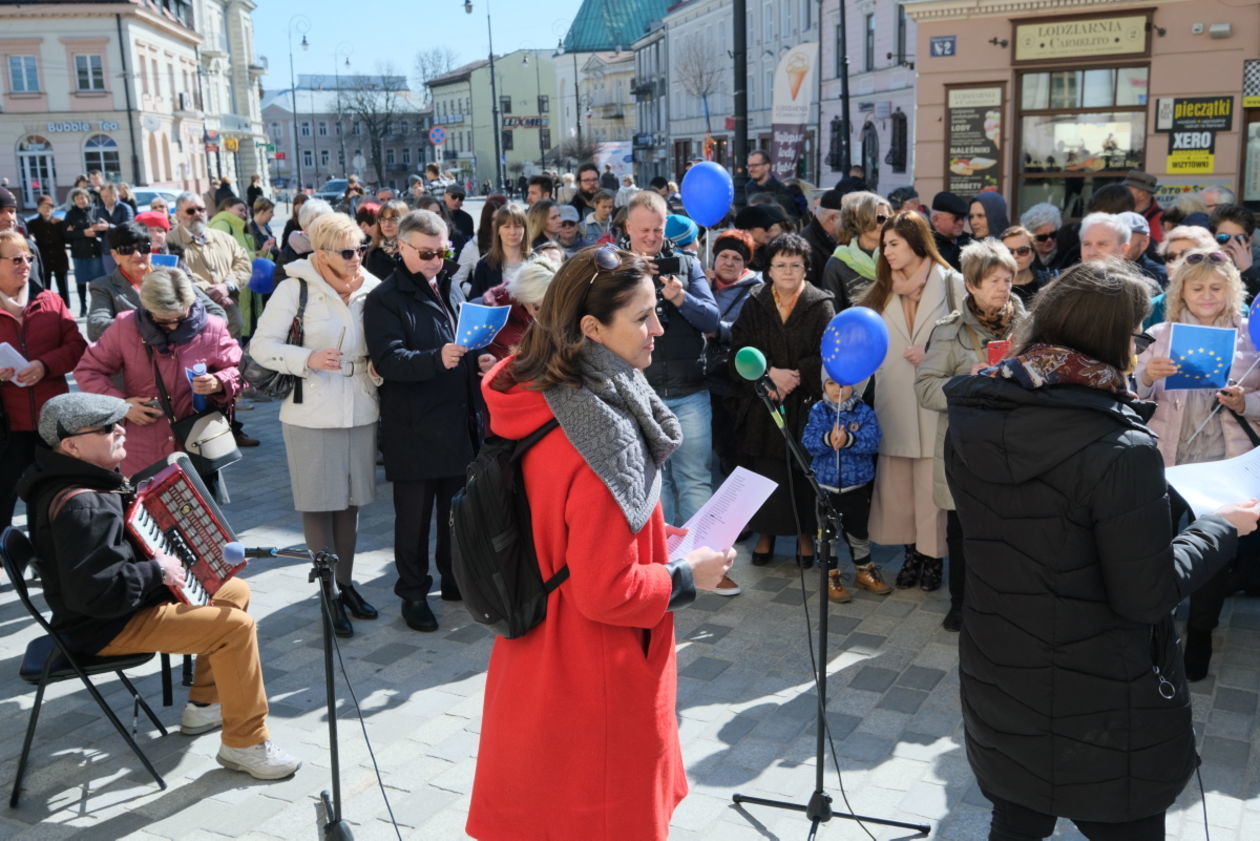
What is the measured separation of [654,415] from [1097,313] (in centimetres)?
104

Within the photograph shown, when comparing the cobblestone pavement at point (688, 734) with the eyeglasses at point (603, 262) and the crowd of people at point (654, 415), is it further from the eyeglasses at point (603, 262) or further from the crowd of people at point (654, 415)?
the eyeglasses at point (603, 262)

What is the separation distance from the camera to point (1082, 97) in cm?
1273

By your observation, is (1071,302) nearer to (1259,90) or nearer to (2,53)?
(1259,90)

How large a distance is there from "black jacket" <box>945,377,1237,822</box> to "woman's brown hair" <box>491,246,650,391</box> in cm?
87

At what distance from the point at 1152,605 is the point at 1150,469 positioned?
31cm

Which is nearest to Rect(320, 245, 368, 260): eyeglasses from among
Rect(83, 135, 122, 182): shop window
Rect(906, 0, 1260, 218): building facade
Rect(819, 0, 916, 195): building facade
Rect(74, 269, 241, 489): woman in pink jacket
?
Rect(74, 269, 241, 489): woman in pink jacket

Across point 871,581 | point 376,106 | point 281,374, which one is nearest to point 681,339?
point 871,581

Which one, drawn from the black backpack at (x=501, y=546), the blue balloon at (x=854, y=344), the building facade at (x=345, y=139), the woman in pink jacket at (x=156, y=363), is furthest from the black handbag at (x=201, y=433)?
the building facade at (x=345, y=139)

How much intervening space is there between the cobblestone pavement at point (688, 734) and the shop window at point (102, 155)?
56.6 m

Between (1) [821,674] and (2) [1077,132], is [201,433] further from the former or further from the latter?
(2) [1077,132]

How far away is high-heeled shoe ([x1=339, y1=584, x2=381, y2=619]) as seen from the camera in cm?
585

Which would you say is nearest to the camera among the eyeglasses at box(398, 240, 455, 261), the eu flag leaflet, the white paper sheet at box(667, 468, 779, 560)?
the white paper sheet at box(667, 468, 779, 560)

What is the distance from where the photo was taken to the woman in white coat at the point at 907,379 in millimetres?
5660

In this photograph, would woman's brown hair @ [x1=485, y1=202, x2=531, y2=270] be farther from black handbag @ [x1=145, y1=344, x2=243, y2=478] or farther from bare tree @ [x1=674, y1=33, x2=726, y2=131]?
bare tree @ [x1=674, y1=33, x2=726, y2=131]
